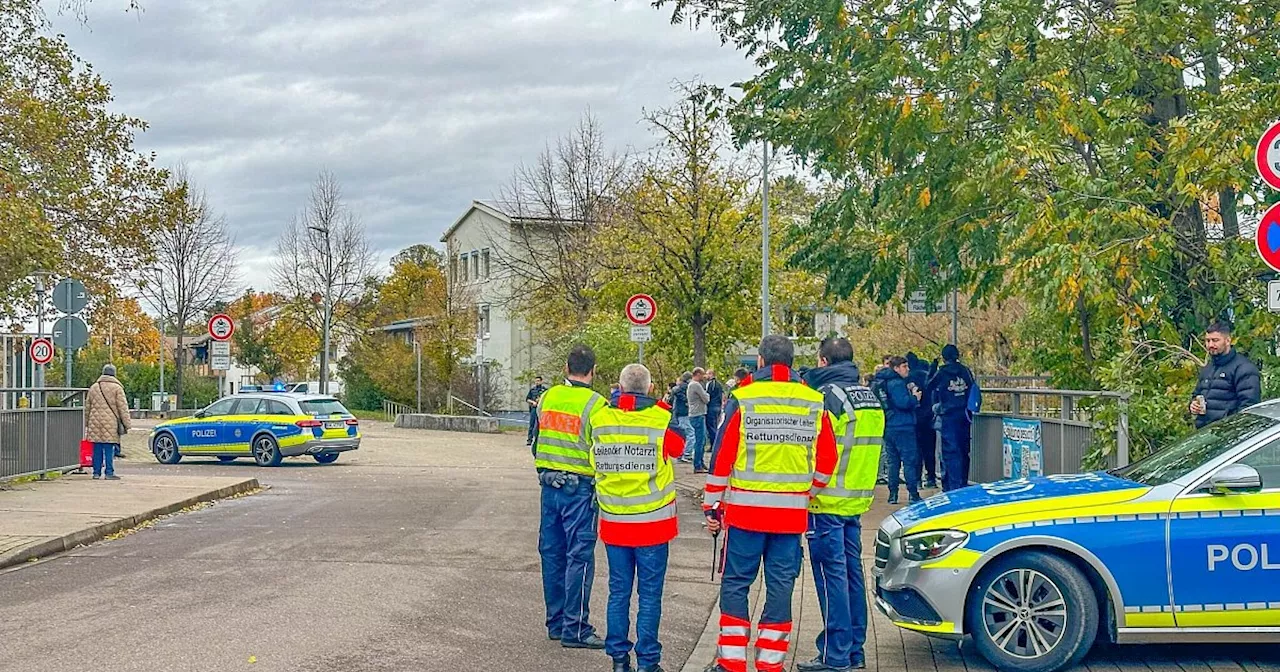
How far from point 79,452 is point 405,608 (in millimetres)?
12694

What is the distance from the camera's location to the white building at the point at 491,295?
190 feet

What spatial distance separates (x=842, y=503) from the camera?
25.1 feet

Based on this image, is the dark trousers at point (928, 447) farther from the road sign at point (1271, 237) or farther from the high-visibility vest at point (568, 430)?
the high-visibility vest at point (568, 430)

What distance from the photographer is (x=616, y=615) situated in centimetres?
762

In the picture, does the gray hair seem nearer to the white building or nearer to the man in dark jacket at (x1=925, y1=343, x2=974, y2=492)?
the man in dark jacket at (x1=925, y1=343, x2=974, y2=492)

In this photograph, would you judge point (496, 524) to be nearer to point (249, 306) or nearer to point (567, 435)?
point (567, 435)

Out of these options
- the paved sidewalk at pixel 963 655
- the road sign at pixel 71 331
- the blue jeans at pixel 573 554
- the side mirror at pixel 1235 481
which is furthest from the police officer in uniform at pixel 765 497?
the road sign at pixel 71 331

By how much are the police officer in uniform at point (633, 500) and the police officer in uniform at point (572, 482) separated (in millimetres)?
496

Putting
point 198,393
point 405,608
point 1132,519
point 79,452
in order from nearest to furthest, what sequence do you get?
point 1132,519 < point 405,608 < point 79,452 < point 198,393

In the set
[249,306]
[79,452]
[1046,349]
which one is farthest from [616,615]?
[249,306]

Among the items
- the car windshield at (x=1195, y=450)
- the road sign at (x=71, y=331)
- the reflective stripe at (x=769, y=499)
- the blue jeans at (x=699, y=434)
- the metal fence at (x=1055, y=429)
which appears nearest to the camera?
the reflective stripe at (x=769, y=499)

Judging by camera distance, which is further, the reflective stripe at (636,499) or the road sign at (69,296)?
the road sign at (69,296)

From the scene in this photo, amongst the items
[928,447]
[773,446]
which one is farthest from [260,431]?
[773,446]

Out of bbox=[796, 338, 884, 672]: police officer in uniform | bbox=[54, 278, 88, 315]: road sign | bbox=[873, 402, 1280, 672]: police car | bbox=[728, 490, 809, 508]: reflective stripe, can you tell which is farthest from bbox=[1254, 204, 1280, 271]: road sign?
bbox=[54, 278, 88, 315]: road sign
